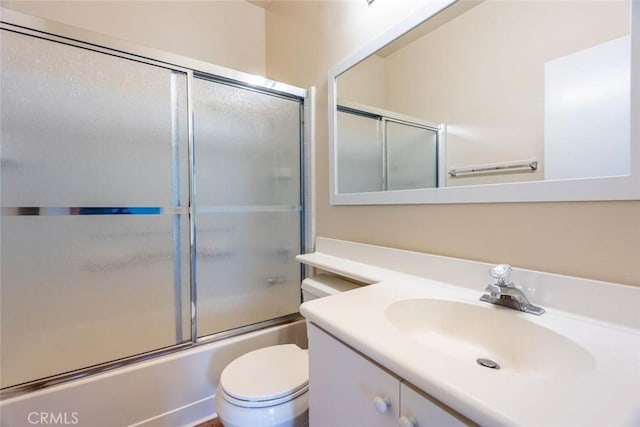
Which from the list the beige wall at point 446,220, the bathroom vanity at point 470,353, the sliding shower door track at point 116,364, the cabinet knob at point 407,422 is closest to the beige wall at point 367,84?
the beige wall at point 446,220

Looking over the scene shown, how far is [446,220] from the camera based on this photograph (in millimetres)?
981

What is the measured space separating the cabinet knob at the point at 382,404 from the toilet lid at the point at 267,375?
1.78ft

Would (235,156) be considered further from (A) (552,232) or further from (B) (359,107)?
(A) (552,232)

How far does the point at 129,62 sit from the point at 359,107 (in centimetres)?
111

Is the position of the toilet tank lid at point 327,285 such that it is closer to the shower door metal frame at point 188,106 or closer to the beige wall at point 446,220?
the beige wall at point 446,220

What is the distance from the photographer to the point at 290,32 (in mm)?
1856

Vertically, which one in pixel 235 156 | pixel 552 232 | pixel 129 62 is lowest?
pixel 552 232

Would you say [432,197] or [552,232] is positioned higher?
[432,197]

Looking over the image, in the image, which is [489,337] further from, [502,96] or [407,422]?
[502,96]

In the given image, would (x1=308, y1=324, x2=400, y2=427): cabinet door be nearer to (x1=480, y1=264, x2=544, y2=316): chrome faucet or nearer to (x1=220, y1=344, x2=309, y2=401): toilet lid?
(x1=220, y1=344, x2=309, y2=401): toilet lid

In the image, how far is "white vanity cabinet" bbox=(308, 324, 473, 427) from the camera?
1.60 feet

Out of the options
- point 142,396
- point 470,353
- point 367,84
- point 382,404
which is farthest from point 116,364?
point 367,84

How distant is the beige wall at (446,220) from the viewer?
25.9 inches

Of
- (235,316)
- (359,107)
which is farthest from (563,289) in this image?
(235,316)
